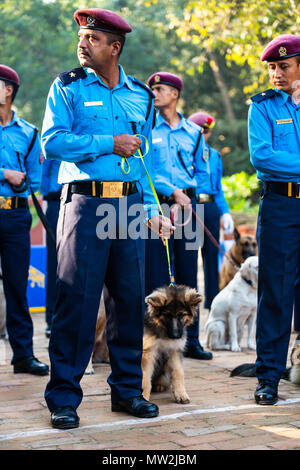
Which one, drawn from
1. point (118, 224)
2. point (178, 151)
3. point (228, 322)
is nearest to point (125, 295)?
point (118, 224)

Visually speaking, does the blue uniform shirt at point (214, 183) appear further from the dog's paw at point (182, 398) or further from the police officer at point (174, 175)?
the dog's paw at point (182, 398)

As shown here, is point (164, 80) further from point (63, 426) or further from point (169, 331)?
point (63, 426)

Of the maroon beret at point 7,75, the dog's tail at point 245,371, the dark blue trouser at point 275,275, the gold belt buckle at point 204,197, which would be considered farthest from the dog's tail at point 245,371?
the maroon beret at point 7,75

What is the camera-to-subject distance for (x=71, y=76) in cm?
423

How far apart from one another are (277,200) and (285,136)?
1.50 feet

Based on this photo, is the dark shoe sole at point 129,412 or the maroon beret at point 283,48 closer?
the dark shoe sole at point 129,412

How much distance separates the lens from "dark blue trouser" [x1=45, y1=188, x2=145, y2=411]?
4.21 metres

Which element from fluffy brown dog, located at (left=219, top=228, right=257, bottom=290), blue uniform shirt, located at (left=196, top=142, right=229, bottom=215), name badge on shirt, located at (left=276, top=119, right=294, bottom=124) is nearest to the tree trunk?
fluffy brown dog, located at (left=219, top=228, right=257, bottom=290)

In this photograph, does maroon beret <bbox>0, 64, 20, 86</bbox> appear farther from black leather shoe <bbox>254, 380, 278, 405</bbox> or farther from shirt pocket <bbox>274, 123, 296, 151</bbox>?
black leather shoe <bbox>254, 380, 278, 405</bbox>

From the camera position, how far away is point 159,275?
6.11 meters

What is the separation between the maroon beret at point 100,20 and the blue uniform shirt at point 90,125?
275 mm

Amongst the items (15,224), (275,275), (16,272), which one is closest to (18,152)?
(15,224)

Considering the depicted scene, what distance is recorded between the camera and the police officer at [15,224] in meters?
5.86
